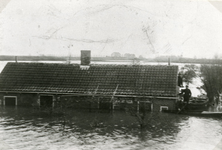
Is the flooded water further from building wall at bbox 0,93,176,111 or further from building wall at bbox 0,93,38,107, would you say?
building wall at bbox 0,93,38,107

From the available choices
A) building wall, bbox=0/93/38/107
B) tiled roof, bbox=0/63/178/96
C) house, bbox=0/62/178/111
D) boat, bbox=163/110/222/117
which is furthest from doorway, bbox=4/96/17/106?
boat, bbox=163/110/222/117

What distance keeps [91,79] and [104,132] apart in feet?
36.6

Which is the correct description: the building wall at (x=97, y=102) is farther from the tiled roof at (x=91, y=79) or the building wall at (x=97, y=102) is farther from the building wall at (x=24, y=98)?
the tiled roof at (x=91, y=79)

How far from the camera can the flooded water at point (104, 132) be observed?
45.9 ft

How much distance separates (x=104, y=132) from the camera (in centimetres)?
1692

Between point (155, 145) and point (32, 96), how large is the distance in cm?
1608

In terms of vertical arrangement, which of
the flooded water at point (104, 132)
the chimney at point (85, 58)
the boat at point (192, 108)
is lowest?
the flooded water at point (104, 132)

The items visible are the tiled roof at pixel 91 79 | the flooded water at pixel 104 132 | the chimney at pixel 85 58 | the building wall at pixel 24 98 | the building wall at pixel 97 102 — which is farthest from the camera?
the chimney at pixel 85 58

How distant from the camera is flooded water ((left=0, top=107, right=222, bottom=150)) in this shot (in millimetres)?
13992

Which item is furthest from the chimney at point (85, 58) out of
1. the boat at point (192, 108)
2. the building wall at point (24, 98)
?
the boat at point (192, 108)

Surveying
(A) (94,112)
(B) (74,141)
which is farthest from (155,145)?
(A) (94,112)

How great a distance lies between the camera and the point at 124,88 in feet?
85.7

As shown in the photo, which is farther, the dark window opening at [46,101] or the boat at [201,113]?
the dark window opening at [46,101]

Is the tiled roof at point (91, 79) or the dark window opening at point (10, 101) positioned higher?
the tiled roof at point (91, 79)
